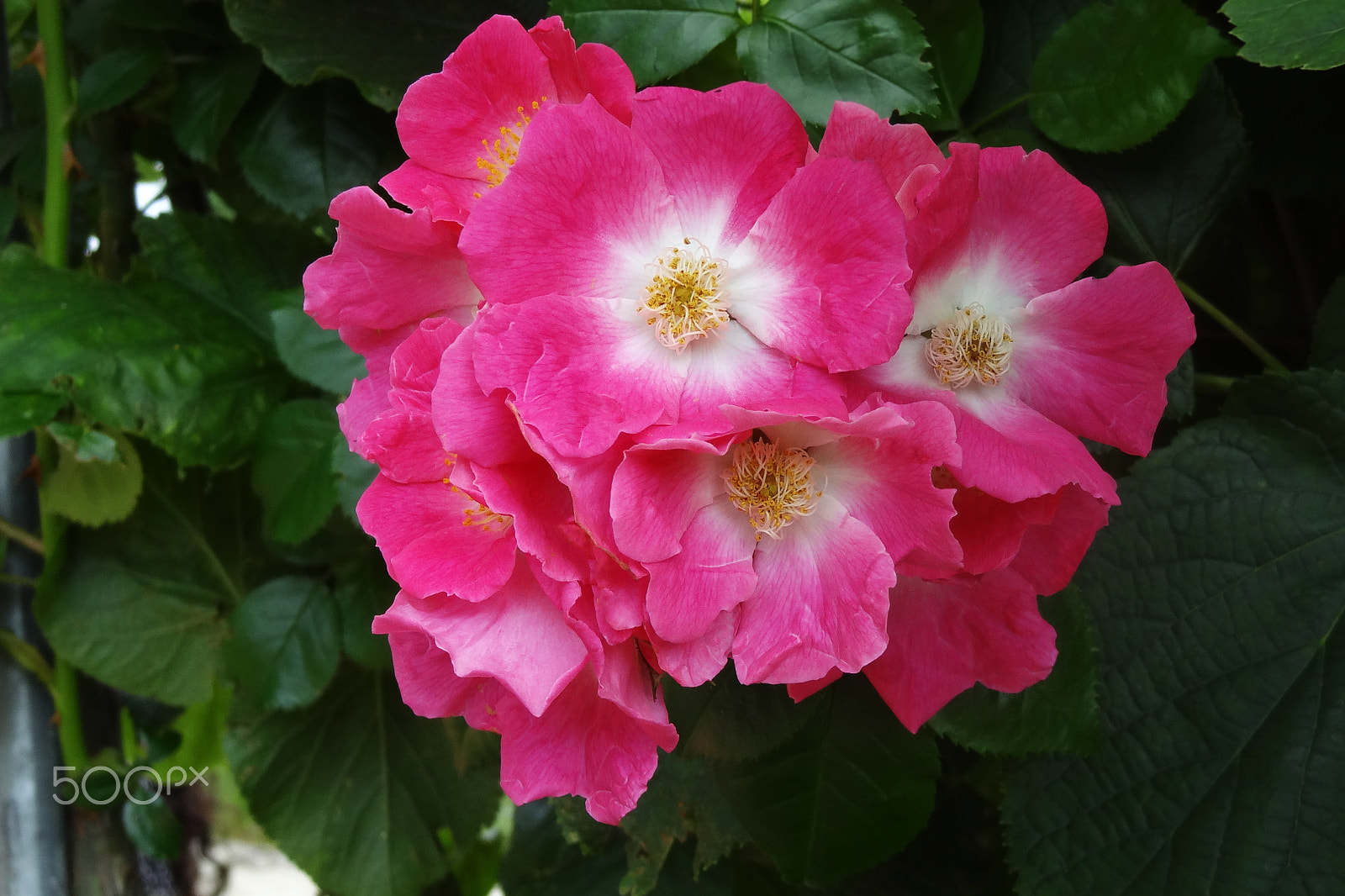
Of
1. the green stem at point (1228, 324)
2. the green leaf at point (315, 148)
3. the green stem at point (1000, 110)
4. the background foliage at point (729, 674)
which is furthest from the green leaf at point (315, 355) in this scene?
the green stem at point (1228, 324)

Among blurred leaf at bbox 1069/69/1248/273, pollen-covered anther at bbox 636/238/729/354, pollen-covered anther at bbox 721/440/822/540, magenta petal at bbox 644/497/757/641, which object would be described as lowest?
magenta petal at bbox 644/497/757/641

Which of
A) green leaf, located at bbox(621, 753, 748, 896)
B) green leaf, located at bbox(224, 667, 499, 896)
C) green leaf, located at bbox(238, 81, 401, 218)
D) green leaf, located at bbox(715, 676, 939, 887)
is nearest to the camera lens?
green leaf, located at bbox(715, 676, 939, 887)

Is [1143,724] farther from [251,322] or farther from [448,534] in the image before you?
[251,322]

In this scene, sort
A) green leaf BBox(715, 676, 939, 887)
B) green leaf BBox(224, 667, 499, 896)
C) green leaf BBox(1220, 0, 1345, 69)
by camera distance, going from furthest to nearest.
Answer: green leaf BBox(224, 667, 499, 896)
green leaf BBox(715, 676, 939, 887)
green leaf BBox(1220, 0, 1345, 69)

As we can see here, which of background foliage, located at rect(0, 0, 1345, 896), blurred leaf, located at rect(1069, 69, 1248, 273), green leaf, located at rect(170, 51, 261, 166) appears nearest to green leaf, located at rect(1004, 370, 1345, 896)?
background foliage, located at rect(0, 0, 1345, 896)

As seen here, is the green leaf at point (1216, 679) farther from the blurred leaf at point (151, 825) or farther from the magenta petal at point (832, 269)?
the blurred leaf at point (151, 825)

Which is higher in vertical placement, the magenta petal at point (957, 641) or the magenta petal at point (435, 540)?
the magenta petal at point (435, 540)

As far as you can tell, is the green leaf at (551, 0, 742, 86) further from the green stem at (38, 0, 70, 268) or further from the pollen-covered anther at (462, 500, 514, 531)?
the green stem at (38, 0, 70, 268)

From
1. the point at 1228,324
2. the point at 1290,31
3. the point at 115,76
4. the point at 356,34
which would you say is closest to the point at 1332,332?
the point at 1228,324
